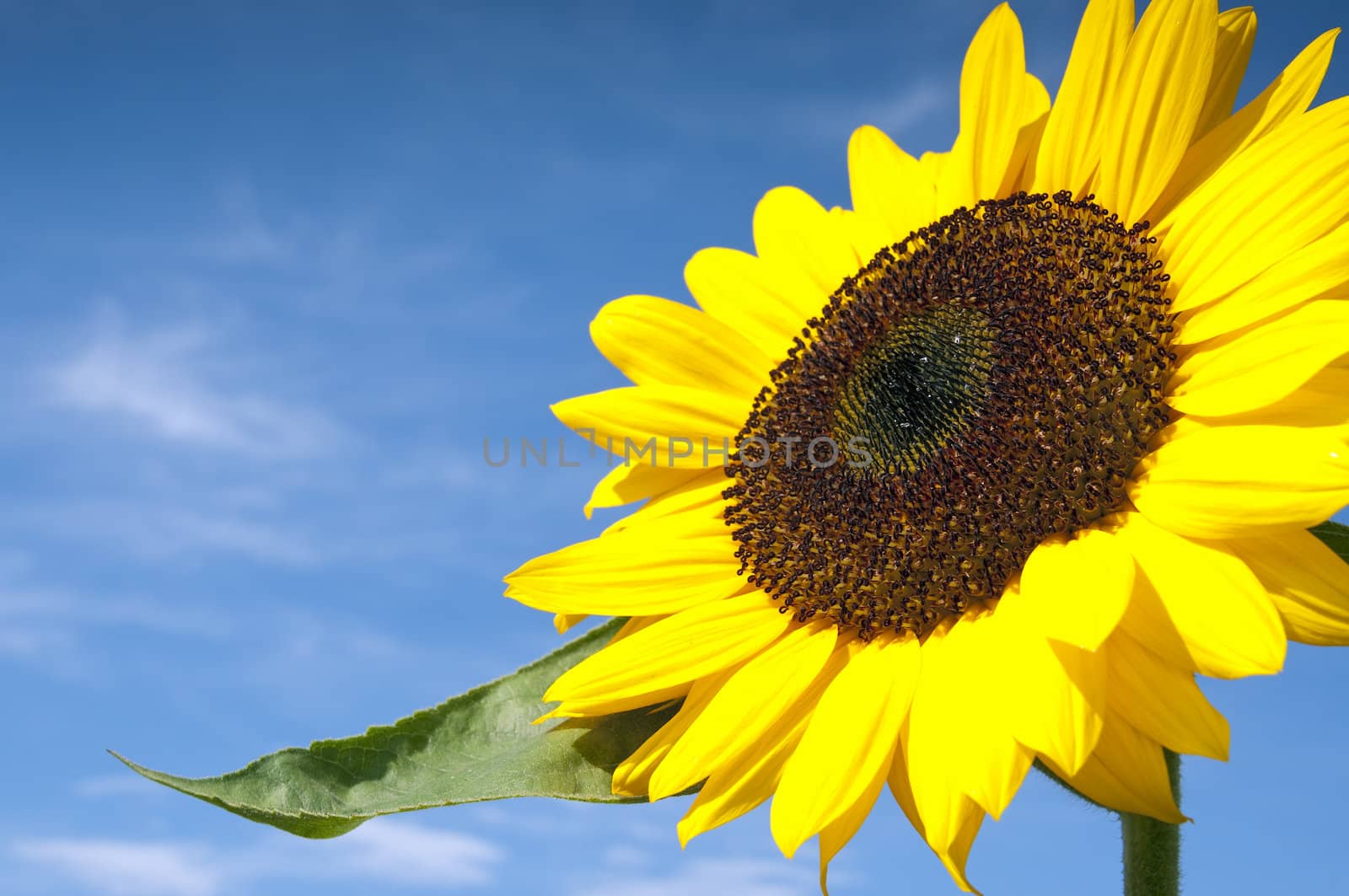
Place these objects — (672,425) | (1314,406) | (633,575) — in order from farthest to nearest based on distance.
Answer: (672,425) → (633,575) → (1314,406)

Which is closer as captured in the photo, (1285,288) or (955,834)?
(955,834)

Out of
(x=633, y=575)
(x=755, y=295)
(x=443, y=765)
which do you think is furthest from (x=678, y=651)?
(x=755, y=295)

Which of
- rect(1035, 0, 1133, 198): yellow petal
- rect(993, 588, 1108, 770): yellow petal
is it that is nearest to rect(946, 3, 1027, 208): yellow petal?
rect(1035, 0, 1133, 198): yellow petal

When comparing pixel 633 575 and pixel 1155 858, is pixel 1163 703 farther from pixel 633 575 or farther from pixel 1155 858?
pixel 633 575

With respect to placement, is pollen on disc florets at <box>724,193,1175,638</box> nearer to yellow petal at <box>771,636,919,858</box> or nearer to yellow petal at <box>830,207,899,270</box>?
yellow petal at <box>771,636,919,858</box>

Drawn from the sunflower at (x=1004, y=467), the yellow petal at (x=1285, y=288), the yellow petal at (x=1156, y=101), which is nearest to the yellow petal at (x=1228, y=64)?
the sunflower at (x=1004, y=467)

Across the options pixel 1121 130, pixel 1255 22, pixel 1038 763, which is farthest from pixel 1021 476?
pixel 1255 22

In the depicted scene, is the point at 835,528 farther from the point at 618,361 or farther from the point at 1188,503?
the point at 618,361
